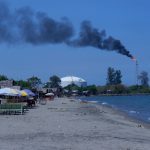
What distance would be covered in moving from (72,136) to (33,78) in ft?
554

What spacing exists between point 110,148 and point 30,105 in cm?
4341

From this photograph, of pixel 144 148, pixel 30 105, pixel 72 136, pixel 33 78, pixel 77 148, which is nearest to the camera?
pixel 77 148

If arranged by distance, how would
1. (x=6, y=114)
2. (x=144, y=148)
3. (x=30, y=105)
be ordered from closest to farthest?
(x=144, y=148) → (x=6, y=114) → (x=30, y=105)

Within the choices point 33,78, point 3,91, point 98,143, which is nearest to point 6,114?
point 3,91

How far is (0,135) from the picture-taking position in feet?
68.0

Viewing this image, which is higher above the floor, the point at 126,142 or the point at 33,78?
the point at 33,78

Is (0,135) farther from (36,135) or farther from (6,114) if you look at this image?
(6,114)

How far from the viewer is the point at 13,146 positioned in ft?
54.7

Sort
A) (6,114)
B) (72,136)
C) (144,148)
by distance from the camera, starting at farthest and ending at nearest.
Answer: (6,114) < (72,136) < (144,148)

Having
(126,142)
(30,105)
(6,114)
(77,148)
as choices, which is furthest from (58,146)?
(30,105)

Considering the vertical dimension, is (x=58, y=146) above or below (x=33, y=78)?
below

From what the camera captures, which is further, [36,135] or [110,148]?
[36,135]

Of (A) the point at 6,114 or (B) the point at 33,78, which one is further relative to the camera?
(B) the point at 33,78

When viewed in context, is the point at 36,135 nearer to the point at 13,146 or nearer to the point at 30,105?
the point at 13,146
